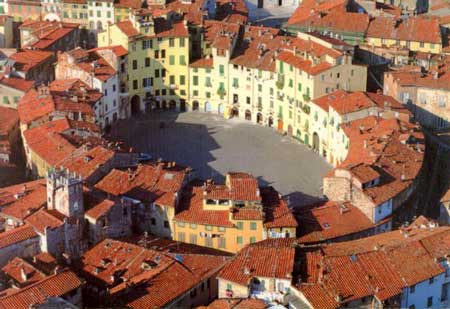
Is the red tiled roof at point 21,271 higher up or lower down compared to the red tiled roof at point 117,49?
lower down

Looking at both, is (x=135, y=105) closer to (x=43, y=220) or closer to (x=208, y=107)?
(x=208, y=107)

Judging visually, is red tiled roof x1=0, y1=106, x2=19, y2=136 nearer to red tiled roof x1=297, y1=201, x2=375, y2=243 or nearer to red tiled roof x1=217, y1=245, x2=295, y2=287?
red tiled roof x1=297, y1=201, x2=375, y2=243

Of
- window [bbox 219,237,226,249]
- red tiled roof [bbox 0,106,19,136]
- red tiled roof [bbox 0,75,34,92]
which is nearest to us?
window [bbox 219,237,226,249]

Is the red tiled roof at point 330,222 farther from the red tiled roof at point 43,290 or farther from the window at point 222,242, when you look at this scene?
the red tiled roof at point 43,290

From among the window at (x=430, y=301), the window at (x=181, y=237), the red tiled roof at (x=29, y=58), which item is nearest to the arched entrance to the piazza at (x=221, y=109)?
the red tiled roof at (x=29, y=58)

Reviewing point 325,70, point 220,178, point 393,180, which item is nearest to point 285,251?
point 393,180

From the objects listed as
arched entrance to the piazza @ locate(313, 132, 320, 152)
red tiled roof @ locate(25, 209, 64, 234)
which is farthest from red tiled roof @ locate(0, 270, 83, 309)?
arched entrance to the piazza @ locate(313, 132, 320, 152)
